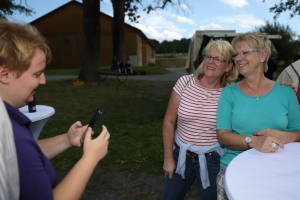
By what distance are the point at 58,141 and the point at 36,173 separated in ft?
2.48

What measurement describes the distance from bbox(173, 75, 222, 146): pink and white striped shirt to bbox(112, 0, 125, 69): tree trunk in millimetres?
18923

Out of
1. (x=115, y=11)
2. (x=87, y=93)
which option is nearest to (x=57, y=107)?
(x=87, y=93)

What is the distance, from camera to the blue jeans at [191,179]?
230 centimetres

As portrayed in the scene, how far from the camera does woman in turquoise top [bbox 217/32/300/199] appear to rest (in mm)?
1946

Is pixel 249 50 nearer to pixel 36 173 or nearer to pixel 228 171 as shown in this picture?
pixel 228 171

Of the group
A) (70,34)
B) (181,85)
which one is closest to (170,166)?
(181,85)

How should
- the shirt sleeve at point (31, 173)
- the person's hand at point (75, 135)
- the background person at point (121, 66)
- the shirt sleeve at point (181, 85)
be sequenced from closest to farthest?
the shirt sleeve at point (31, 173) < the person's hand at point (75, 135) < the shirt sleeve at point (181, 85) < the background person at point (121, 66)

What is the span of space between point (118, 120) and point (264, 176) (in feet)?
19.7

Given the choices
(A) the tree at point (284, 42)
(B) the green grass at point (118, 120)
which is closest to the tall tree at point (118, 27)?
(B) the green grass at point (118, 120)

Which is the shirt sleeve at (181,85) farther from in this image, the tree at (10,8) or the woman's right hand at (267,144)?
the tree at (10,8)

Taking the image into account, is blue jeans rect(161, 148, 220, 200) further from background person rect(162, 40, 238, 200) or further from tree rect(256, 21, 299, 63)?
tree rect(256, 21, 299, 63)

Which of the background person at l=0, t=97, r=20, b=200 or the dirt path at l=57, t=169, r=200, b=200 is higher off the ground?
the background person at l=0, t=97, r=20, b=200

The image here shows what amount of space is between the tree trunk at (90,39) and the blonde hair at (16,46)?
555 inches

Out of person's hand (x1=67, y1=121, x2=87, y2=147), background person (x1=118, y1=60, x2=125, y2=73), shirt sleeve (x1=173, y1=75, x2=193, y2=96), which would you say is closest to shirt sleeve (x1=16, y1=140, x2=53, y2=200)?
person's hand (x1=67, y1=121, x2=87, y2=147)
